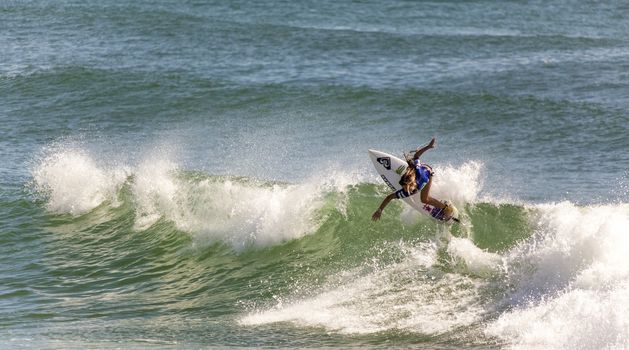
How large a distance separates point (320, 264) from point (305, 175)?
6.12 m

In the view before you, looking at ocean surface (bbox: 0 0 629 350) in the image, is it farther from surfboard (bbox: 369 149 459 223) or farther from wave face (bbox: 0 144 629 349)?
surfboard (bbox: 369 149 459 223)

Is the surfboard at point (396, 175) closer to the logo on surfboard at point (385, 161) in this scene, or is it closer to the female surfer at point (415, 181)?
the logo on surfboard at point (385, 161)

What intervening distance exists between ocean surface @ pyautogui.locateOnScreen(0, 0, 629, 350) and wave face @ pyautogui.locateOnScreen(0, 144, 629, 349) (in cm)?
5

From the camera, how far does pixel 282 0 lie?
155 ft

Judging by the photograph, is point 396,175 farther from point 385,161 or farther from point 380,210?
point 380,210

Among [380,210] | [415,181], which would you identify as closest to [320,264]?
[380,210]

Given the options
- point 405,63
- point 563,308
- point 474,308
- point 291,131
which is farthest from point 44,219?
point 405,63

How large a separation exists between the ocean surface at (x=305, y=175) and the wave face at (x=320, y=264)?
0.05 metres

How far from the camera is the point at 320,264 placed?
17500 millimetres

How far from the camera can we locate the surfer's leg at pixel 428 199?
1639cm

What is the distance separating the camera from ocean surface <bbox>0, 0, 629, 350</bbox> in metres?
14.9

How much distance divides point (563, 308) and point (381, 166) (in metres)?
5.10

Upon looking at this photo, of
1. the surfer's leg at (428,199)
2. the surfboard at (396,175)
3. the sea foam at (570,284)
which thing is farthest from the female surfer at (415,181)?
the sea foam at (570,284)

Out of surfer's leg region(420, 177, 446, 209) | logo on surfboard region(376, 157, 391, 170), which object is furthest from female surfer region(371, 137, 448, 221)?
logo on surfboard region(376, 157, 391, 170)
